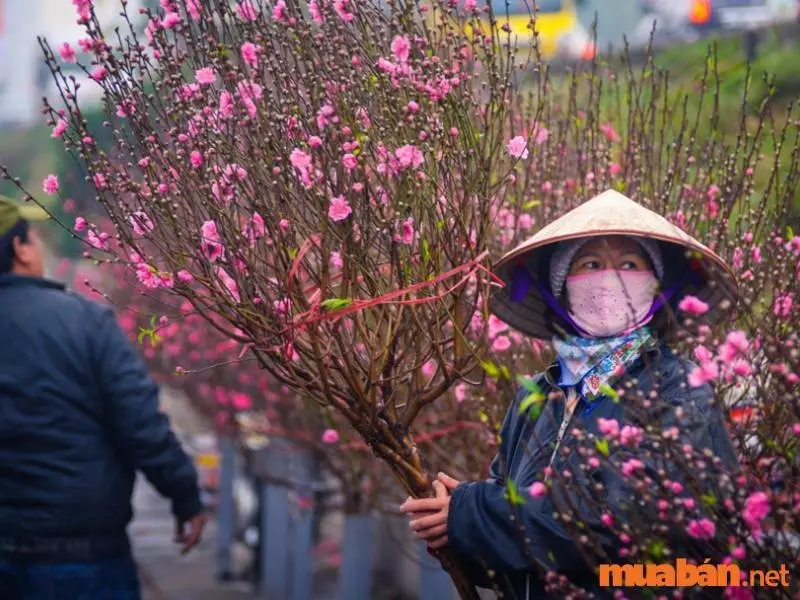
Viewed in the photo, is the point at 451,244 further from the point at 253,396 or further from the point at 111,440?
the point at 253,396

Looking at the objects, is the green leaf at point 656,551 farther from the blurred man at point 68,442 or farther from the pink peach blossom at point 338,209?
the blurred man at point 68,442

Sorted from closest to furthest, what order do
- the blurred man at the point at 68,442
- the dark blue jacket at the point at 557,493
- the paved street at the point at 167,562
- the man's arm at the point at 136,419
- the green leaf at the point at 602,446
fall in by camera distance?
1. the green leaf at the point at 602,446
2. the dark blue jacket at the point at 557,493
3. the blurred man at the point at 68,442
4. the man's arm at the point at 136,419
5. the paved street at the point at 167,562

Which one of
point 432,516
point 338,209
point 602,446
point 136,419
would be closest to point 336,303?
point 338,209

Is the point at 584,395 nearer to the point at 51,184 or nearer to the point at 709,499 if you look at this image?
→ the point at 709,499

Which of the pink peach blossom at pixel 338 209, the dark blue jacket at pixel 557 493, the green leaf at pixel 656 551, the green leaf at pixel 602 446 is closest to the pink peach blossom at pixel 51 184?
the pink peach blossom at pixel 338 209

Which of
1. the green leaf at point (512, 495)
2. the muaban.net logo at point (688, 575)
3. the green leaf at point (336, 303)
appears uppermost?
the green leaf at point (336, 303)

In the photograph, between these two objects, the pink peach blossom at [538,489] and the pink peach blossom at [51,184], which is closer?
the pink peach blossom at [538,489]

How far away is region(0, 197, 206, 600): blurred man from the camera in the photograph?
5.42 metres

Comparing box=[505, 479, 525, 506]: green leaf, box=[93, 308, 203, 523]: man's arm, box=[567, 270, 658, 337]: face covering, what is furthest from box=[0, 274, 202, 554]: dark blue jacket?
box=[505, 479, 525, 506]: green leaf

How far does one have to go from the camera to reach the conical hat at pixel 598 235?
349cm

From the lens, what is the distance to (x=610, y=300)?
3502 mm

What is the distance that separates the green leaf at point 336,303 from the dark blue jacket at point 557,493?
0.56m

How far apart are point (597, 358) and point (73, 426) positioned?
2.78m

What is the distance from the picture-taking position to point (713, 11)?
20.5 meters
